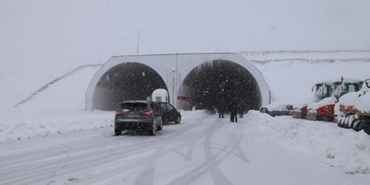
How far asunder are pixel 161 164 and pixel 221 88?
51.5 m

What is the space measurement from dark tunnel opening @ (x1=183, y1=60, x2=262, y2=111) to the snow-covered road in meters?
31.7

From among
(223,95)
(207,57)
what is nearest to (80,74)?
(207,57)

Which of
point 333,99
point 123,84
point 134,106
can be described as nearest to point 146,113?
point 134,106

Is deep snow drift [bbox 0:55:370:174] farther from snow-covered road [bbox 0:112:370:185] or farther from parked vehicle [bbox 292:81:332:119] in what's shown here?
parked vehicle [bbox 292:81:332:119]

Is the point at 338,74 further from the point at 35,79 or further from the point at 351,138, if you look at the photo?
the point at 35,79

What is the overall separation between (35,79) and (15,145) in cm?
4553

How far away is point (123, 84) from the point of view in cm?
4703

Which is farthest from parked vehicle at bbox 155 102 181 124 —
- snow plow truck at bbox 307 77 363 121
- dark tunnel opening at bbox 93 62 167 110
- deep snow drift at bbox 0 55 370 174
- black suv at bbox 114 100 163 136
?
dark tunnel opening at bbox 93 62 167 110

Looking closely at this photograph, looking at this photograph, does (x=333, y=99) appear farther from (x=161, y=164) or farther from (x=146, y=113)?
(x=161, y=164)

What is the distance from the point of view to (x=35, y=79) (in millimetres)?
54375

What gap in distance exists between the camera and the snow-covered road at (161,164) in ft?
22.6

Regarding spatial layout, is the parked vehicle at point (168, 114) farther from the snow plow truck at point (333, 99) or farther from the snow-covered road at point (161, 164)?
the snow-covered road at point (161, 164)

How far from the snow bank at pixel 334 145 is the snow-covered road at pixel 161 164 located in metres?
0.27

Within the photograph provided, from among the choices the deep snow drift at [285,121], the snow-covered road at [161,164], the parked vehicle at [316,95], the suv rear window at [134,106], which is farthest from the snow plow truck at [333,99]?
the suv rear window at [134,106]
